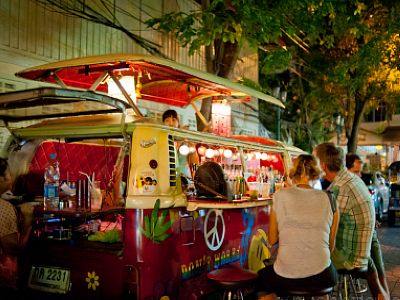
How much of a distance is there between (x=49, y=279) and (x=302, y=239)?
242cm

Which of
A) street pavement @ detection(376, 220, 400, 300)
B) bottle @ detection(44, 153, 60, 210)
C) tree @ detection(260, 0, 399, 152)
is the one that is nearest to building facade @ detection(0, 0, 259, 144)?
bottle @ detection(44, 153, 60, 210)

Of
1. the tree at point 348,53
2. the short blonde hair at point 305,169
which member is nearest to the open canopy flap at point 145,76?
the short blonde hair at point 305,169

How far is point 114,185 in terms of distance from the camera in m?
5.21

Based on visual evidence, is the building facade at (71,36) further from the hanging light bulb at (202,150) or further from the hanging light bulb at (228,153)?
the hanging light bulb at (228,153)

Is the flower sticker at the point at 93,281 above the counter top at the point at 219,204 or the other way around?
the other way around

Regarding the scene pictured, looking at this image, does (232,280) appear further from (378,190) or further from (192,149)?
(378,190)

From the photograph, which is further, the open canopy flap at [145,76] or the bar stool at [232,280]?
the open canopy flap at [145,76]

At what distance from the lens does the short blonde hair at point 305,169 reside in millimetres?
4211

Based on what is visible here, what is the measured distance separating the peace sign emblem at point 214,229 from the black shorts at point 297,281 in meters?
0.77

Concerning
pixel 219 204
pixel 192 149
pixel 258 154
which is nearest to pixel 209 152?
pixel 192 149

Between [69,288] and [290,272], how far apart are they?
80.3 inches

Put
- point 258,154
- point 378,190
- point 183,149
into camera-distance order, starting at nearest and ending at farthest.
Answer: point 183,149 < point 258,154 < point 378,190

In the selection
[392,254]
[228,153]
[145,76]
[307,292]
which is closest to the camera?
[307,292]

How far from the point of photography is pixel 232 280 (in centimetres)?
414
